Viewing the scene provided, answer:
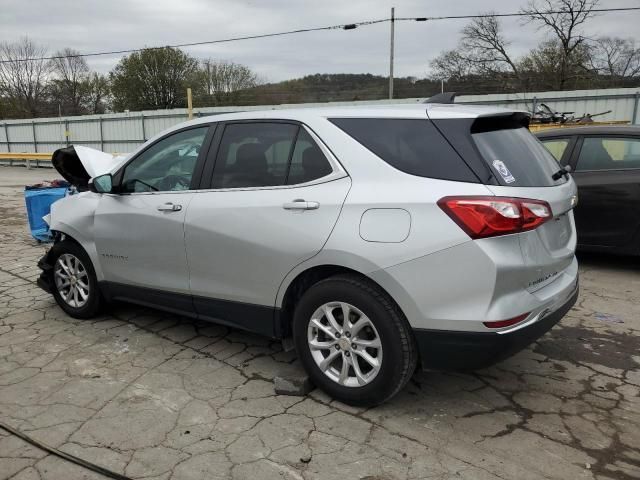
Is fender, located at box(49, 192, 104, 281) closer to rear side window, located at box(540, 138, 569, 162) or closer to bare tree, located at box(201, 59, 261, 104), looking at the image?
rear side window, located at box(540, 138, 569, 162)

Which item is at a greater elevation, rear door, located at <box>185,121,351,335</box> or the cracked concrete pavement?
rear door, located at <box>185,121,351,335</box>

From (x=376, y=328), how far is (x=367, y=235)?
0.49 metres

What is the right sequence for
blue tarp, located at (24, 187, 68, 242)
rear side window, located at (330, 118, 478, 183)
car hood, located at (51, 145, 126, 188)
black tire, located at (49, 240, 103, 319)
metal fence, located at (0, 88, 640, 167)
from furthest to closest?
metal fence, located at (0, 88, 640, 167), blue tarp, located at (24, 187, 68, 242), car hood, located at (51, 145, 126, 188), black tire, located at (49, 240, 103, 319), rear side window, located at (330, 118, 478, 183)

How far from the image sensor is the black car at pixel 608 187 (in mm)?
5535

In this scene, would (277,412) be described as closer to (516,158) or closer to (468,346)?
(468,346)

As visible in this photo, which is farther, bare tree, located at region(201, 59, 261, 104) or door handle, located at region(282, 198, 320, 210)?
bare tree, located at region(201, 59, 261, 104)

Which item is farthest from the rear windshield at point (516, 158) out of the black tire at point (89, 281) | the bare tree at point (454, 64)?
the bare tree at point (454, 64)

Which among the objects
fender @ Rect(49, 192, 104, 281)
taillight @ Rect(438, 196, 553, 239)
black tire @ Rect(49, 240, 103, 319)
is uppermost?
taillight @ Rect(438, 196, 553, 239)

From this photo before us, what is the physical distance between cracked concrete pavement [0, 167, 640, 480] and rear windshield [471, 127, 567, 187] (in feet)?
4.27

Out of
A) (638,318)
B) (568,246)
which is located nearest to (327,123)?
(568,246)

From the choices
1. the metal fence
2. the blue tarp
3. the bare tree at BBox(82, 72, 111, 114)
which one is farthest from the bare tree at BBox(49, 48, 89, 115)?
the blue tarp

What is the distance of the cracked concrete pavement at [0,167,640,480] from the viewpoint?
2.54 metres

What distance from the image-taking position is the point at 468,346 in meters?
2.62

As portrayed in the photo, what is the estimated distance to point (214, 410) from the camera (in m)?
3.04
